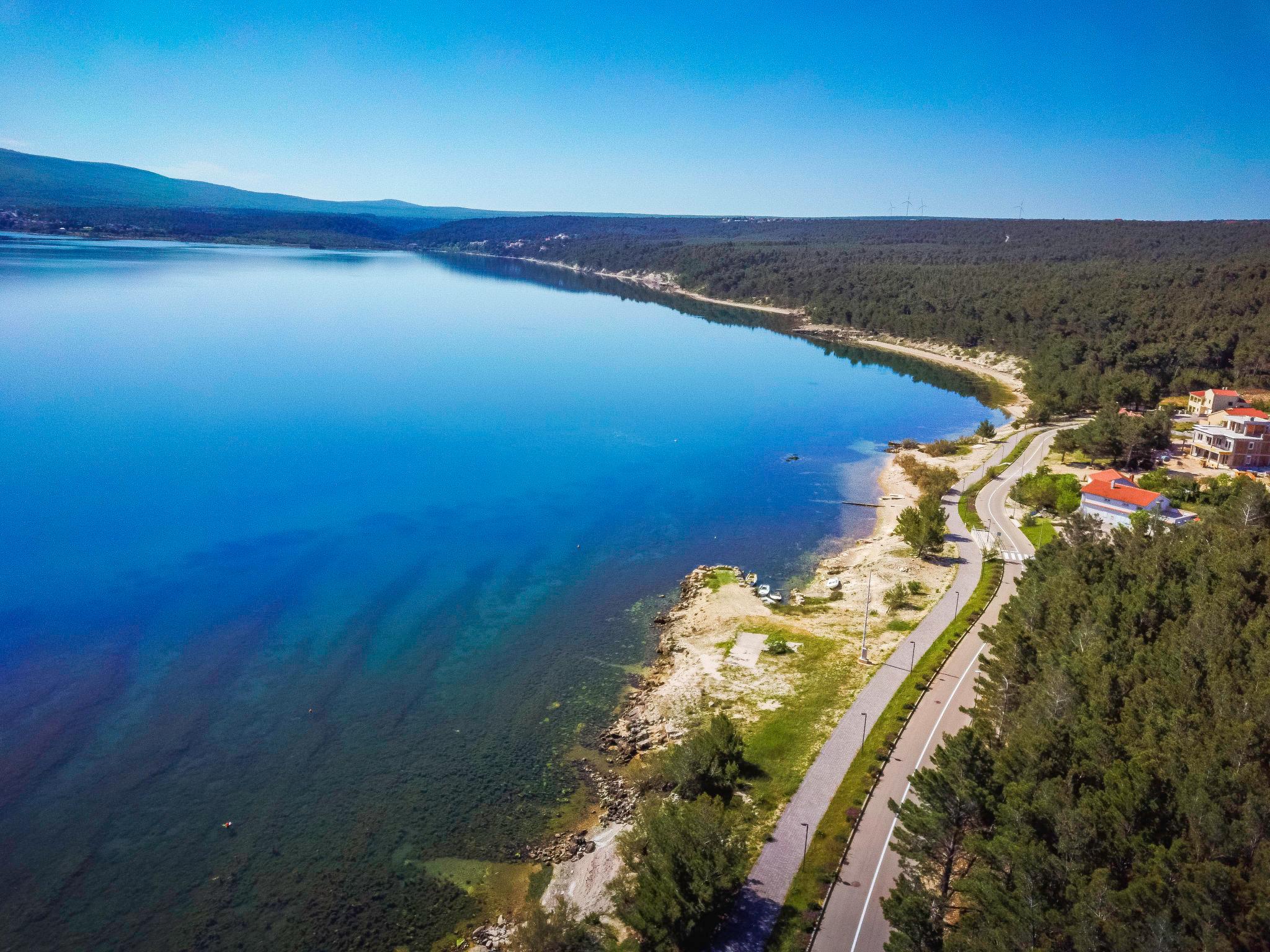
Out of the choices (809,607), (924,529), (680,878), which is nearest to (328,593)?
(809,607)

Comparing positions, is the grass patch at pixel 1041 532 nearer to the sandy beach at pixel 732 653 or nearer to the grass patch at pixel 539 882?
the sandy beach at pixel 732 653

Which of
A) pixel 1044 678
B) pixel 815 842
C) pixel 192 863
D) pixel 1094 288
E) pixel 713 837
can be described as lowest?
pixel 192 863

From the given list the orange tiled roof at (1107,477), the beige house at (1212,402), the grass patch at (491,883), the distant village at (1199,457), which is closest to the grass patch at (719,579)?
the distant village at (1199,457)

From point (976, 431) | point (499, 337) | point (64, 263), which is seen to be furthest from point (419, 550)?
point (64, 263)

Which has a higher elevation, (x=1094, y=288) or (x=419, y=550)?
(x=1094, y=288)

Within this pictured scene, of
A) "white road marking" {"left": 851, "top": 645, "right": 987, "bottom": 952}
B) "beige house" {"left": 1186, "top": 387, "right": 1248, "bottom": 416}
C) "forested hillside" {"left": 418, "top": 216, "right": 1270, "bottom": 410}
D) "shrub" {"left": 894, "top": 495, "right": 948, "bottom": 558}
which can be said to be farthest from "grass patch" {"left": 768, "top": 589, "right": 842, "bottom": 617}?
"forested hillside" {"left": 418, "top": 216, "right": 1270, "bottom": 410}

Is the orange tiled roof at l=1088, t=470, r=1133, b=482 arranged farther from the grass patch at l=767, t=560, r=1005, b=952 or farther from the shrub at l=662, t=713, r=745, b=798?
the shrub at l=662, t=713, r=745, b=798

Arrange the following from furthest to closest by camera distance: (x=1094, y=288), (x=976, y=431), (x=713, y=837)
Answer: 1. (x=1094, y=288)
2. (x=976, y=431)
3. (x=713, y=837)

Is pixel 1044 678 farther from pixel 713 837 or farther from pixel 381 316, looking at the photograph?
pixel 381 316
